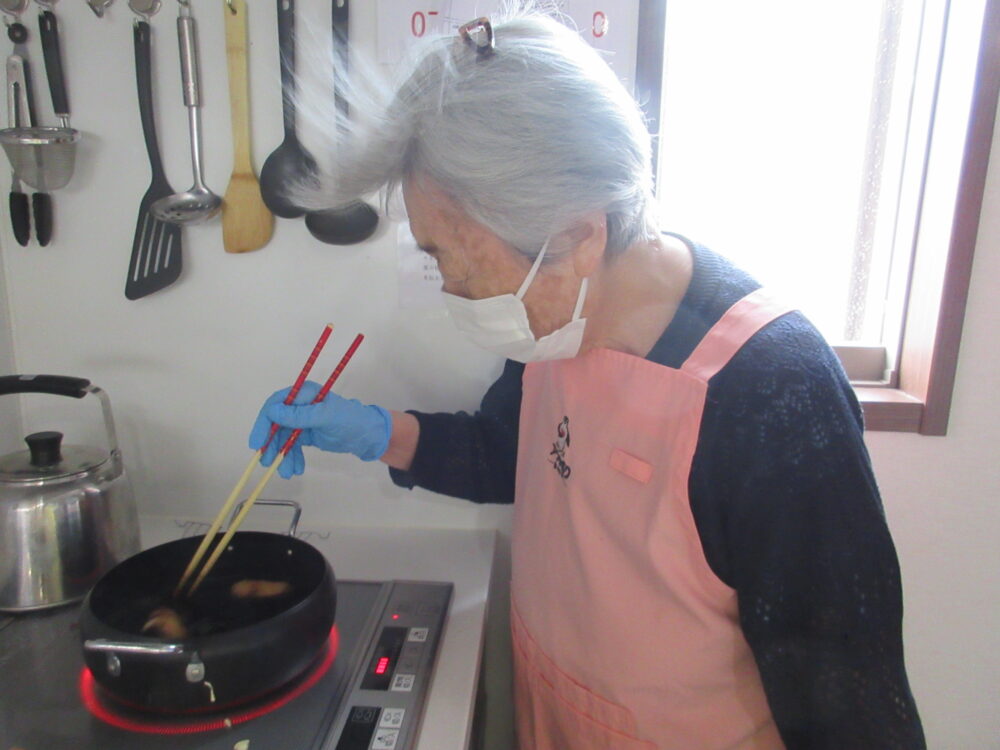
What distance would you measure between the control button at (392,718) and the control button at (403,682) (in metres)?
0.03

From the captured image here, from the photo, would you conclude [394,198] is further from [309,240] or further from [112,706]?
[112,706]

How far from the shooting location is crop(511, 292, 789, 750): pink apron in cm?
67

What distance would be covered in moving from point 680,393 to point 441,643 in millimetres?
412

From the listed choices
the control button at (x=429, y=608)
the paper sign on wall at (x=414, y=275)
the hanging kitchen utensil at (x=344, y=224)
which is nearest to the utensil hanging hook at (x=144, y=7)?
the hanging kitchen utensil at (x=344, y=224)

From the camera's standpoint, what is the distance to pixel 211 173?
1.01 m

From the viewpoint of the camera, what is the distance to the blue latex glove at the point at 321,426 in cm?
86

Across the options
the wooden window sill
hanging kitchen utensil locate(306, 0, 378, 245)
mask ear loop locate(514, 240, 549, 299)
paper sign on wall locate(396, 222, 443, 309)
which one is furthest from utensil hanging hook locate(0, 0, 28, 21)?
the wooden window sill

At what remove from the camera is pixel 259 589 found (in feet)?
2.59

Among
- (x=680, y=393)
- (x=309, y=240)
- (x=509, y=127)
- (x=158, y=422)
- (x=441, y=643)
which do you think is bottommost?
(x=441, y=643)

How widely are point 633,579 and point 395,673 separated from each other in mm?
276

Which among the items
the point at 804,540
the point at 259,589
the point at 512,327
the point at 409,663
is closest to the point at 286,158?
the point at 512,327

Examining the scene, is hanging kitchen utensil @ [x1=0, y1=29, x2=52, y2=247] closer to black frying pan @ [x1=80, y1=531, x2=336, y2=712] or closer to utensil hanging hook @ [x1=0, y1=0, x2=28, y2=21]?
utensil hanging hook @ [x1=0, y1=0, x2=28, y2=21]

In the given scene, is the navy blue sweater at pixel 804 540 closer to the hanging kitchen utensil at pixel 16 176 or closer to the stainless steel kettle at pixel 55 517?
the stainless steel kettle at pixel 55 517

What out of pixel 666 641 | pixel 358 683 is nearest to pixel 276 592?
pixel 358 683
